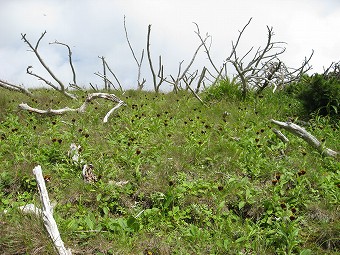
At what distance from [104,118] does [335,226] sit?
4.09 metres

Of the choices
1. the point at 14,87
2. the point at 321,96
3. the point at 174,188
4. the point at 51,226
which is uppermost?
the point at 14,87

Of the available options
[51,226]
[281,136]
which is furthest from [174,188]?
[281,136]

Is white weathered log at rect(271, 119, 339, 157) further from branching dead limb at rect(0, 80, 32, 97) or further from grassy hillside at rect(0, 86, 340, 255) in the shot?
branching dead limb at rect(0, 80, 32, 97)

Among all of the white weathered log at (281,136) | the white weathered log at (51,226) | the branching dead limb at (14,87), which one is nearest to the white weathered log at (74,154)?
the white weathered log at (51,226)

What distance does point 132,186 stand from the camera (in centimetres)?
416

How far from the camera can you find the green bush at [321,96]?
21.1ft

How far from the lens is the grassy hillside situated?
325 centimetres

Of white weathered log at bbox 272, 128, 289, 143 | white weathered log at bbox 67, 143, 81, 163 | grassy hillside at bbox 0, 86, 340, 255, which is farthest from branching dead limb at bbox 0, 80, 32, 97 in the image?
white weathered log at bbox 272, 128, 289, 143

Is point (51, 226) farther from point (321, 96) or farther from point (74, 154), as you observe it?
point (321, 96)

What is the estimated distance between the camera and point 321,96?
655 cm

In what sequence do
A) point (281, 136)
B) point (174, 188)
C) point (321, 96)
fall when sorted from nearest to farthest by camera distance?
1. point (174, 188)
2. point (281, 136)
3. point (321, 96)

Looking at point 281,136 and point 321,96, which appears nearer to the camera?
point 281,136

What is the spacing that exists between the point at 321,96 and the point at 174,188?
151 inches

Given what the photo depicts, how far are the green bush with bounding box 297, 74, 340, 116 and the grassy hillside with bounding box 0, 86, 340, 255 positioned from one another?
34cm
